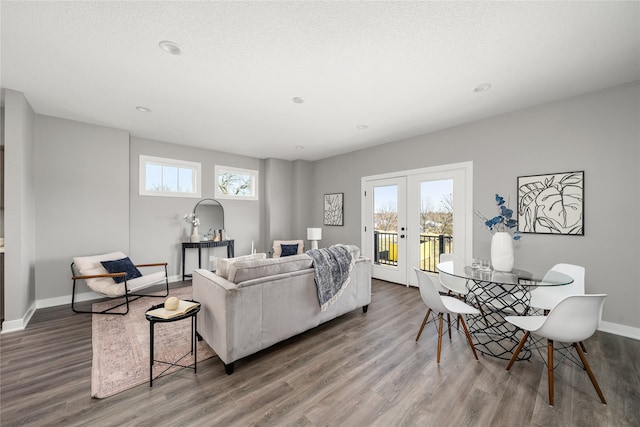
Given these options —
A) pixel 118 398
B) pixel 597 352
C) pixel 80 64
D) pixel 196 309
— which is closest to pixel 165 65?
pixel 80 64

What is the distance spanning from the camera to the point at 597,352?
2.37 metres

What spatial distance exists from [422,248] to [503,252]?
1.99 meters

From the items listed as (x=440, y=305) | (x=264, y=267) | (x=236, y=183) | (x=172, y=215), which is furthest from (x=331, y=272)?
(x=236, y=183)

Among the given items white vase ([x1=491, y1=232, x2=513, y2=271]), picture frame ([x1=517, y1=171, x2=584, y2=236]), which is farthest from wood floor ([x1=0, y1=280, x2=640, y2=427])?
picture frame ([x1=517, y1=171, x2=584, y2=236])

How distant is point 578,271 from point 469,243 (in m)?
1.43

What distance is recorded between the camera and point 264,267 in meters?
2.30

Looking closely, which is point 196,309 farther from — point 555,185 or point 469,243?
point 555,185

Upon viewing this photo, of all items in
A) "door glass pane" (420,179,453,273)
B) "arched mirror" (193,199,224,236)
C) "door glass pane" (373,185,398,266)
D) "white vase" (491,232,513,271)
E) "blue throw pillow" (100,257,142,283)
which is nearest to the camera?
"white vase" (491,232,513,271)

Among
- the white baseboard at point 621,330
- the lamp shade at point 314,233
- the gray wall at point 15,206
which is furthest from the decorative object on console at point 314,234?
the white baseboard at point 621,330

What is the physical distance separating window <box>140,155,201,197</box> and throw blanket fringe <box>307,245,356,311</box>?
3.50m

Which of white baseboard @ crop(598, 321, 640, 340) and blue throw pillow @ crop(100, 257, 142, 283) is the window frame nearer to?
blue throw pillow @ crop(100, 257, 142, 283)

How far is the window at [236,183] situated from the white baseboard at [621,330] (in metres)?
5.97

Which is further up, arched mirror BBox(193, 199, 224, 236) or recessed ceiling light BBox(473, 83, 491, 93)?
recessed ceiling light BBox(473, 83, 491, 93)

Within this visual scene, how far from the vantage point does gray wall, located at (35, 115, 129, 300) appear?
3.55 metres
